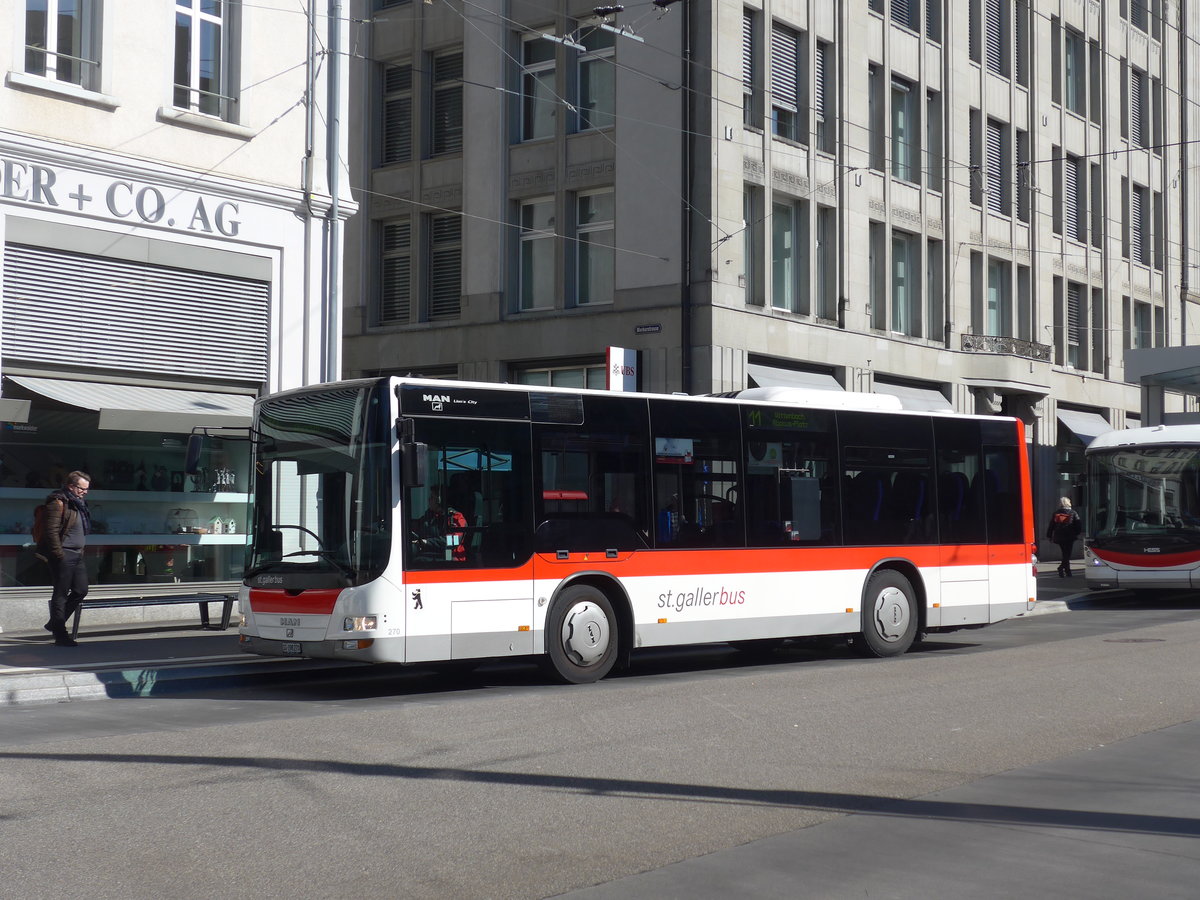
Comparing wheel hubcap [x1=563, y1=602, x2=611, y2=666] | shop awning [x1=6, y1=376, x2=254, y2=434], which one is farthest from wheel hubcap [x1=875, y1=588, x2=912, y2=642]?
shop awning [x1=6, y1=376, x2=254, y2=434]

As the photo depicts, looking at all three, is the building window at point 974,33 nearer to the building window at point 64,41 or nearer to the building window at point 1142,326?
the building window at point 1142,326

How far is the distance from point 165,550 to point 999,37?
2795cm

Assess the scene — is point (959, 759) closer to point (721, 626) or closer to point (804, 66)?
point (721, 626)

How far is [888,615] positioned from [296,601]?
6799mm

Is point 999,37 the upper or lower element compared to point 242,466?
upper

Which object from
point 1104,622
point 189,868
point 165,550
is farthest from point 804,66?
point 189,868

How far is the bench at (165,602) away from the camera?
15.7 meters

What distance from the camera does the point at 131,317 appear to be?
18484 mm

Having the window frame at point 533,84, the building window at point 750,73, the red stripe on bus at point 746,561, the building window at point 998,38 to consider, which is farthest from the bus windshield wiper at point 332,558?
the building window at point 998,38

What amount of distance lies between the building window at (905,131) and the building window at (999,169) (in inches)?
149

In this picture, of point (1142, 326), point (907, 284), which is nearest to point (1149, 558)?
point (907, 284)

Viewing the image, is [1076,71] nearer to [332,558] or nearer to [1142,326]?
[1142,326]

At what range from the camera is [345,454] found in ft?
40.1

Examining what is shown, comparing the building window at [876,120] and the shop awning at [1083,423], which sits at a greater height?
the building window at [876,120]
